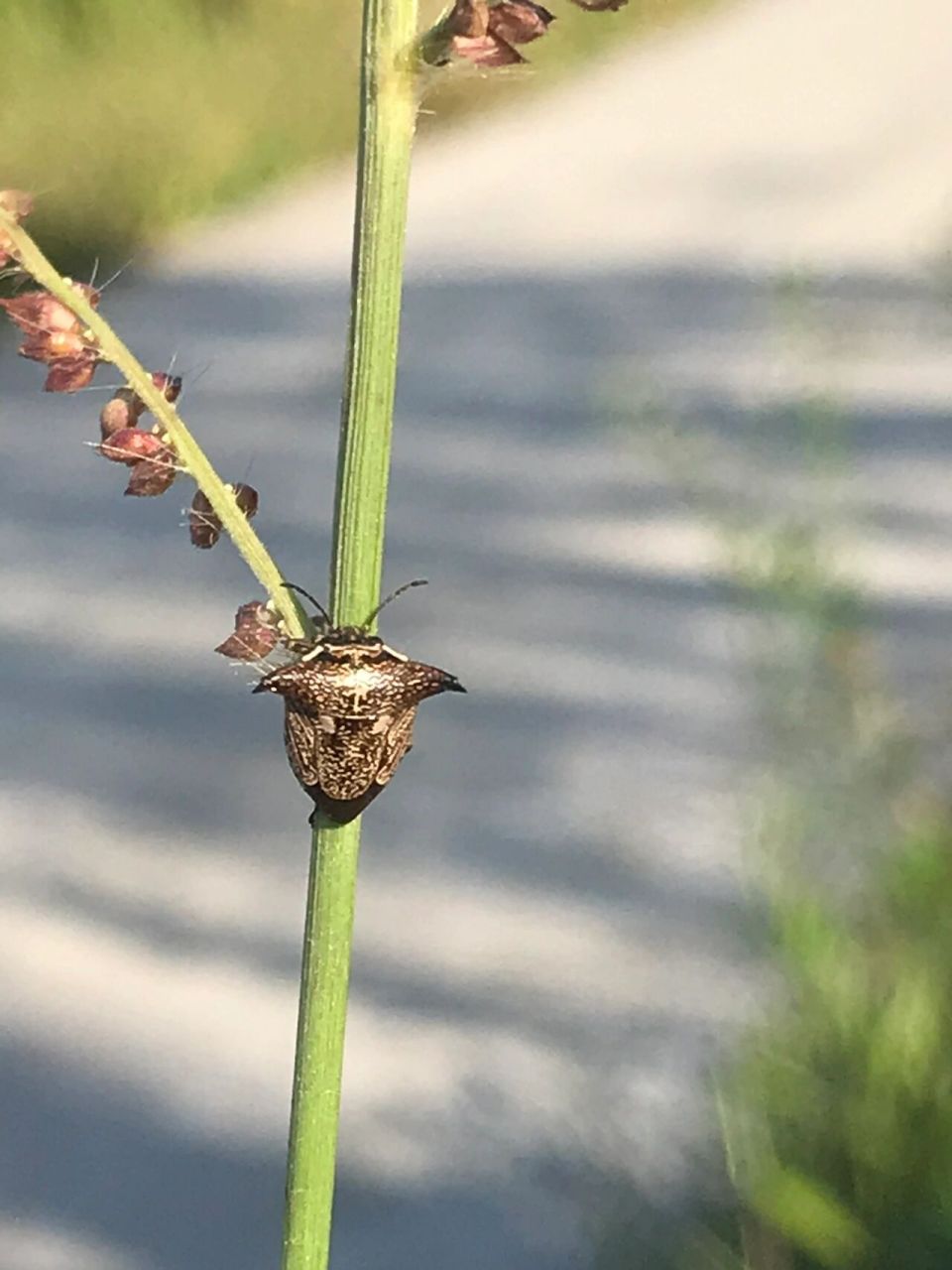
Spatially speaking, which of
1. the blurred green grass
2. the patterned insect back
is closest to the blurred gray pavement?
the blurred green grass

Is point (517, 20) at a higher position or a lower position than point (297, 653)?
higher

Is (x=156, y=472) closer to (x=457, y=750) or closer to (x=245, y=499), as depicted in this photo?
(x=245, y=499)

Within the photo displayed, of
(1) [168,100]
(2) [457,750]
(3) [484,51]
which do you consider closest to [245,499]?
(3) [484,51]

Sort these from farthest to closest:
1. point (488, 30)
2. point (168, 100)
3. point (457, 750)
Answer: point (168, 100) → point (457, 750) → point (488, 30)

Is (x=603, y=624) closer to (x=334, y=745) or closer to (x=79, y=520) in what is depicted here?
(x=79, y=520)

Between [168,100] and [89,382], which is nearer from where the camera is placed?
[89,382]

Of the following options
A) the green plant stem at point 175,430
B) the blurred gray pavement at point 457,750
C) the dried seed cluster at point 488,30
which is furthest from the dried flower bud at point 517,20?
the blurred gray pavement at point 457,750

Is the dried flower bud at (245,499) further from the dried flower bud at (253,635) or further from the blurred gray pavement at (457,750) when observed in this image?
the blurred gray pavement at (457,750)
